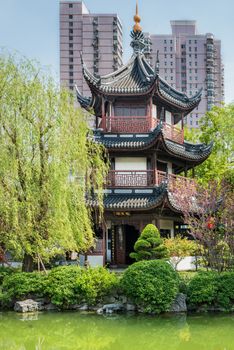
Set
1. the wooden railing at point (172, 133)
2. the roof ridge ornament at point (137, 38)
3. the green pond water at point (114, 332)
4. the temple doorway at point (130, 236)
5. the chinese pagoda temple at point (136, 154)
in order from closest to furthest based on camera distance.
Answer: the green pond water at point (114, 332) → the chinese pagoda temple at point (136, 154) → the temple doorway at point (130, 236) → the wooden railing at point (172, 133) → the roof ridge ornament at point (137, 38)

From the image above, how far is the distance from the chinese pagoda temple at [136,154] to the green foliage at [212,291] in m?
3.78

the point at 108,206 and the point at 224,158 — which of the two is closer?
the point at 108,206

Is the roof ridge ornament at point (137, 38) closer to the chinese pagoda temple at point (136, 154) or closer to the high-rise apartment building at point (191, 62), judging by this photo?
the chinese pagoda temple at point (136, 154)

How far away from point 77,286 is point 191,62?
56200 millimetres

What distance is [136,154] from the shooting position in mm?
14891

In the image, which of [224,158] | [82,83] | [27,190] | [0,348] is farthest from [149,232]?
[82,83]

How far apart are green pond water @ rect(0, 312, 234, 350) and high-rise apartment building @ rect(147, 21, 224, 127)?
52710mm

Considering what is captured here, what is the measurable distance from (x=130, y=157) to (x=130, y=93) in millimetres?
1993

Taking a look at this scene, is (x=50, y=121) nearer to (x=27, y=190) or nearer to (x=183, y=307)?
(x=27, y=190)

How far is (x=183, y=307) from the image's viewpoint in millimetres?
9859

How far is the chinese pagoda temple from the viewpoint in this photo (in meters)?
13.9

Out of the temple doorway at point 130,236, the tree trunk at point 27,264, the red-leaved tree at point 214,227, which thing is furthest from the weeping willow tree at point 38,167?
the temple doorway at point 130,236

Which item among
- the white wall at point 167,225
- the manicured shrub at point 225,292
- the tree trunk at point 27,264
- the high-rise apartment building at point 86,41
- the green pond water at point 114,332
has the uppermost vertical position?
the high-rise apartment building at point 86,41

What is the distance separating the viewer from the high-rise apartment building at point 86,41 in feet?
176
